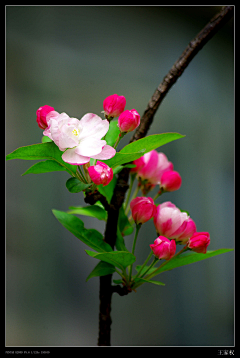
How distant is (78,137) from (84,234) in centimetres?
16

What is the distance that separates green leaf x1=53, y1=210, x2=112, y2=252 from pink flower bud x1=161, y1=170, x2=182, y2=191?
17 cm

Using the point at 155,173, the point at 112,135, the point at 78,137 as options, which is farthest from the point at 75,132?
the point at 155,173

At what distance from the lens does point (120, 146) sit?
1236 millimetres

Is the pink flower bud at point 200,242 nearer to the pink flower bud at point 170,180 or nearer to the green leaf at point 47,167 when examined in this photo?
the pink flower bud at point 170,180

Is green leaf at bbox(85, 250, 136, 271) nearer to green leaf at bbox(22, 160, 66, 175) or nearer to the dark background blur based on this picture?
green leaf at bbox(22, 160, 66, 175)

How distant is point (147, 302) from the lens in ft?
4.22

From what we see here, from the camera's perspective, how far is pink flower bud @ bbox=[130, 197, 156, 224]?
404 millimetres

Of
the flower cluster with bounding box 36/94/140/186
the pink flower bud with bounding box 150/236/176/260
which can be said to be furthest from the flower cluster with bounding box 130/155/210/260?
the flower cluster with bounding box 36/94/140/186

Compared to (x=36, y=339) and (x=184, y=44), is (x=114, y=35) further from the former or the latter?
(x=36, y=339)

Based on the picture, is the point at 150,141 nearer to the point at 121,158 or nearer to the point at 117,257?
the point at 121,158

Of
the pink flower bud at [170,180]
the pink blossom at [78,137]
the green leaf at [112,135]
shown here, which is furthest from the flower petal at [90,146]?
the pink flower bud at [170,180]

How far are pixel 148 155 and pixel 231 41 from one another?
1440 millimetres

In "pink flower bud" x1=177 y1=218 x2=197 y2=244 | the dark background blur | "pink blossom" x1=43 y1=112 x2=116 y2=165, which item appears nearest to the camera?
"pink blossom" x1=43 y1=112 x2=116 y2=165

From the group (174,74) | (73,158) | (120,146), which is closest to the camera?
(73,158)
